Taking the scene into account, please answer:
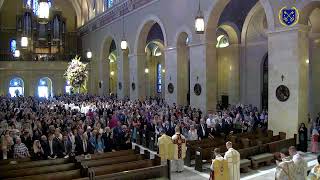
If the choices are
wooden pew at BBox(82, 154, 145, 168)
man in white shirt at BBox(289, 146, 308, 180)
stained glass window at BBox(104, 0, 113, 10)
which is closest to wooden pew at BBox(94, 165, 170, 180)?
wooden pew at BBox(82, 154, 145, 168)

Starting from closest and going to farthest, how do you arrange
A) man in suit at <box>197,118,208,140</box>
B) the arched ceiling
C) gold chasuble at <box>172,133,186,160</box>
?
gold chasuble at <box>172,133,186,160</box>, man in suit at <box>197,118,208,140</box>, the arched ceiling

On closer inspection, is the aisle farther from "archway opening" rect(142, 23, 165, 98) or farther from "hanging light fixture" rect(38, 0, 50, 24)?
"archway opening" rect(142, 23, 165, 98)

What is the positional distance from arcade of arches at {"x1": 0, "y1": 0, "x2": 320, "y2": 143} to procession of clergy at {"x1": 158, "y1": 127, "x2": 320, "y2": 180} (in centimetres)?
580

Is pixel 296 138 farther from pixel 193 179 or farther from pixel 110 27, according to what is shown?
pixel 110 27

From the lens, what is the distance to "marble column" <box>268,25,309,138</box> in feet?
47.1

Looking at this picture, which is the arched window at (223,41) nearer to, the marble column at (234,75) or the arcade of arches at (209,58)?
the arcade of arches at (209,58)

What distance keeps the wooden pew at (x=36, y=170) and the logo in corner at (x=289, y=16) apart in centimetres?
1021

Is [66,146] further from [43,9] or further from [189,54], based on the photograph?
[189,54]

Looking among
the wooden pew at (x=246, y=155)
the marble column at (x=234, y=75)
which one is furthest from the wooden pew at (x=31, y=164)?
the marble column at (x=234, y=75)

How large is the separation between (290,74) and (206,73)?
6.05 m

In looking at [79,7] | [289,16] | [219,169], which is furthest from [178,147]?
[79,7]

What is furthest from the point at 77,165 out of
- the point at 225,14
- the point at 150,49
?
the point at 150,49

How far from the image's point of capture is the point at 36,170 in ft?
31.1

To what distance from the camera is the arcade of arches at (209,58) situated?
1474 centimetres
